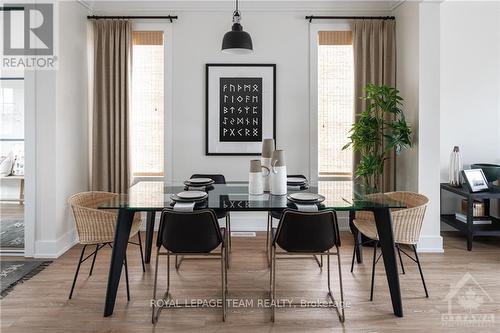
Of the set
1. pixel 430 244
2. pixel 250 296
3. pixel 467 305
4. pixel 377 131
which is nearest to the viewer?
pixel 467 305

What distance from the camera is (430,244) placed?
4.07 metres

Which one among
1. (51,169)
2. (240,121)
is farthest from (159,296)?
(240,121)

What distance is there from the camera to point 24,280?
3236 millimetres

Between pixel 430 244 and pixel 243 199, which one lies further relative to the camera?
pixel 430 244

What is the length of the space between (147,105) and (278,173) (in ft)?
8.43

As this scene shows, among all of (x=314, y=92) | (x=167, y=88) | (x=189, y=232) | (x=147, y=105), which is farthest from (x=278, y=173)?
(x=147, y=105)

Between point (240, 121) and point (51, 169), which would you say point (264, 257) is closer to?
point (240, 121)

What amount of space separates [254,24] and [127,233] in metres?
3.20

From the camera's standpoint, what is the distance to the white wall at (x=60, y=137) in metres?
3.82

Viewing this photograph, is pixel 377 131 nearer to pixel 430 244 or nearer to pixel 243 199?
pixel 430 244

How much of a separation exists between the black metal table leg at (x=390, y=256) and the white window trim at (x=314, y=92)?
213 cm

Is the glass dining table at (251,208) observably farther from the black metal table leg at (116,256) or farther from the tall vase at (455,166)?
the tall vase at (455,166)

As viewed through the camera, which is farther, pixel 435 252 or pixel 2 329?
pixel 435 252

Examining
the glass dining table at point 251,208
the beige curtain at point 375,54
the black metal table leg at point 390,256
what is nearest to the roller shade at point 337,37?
the beige curtain at point 375,54
